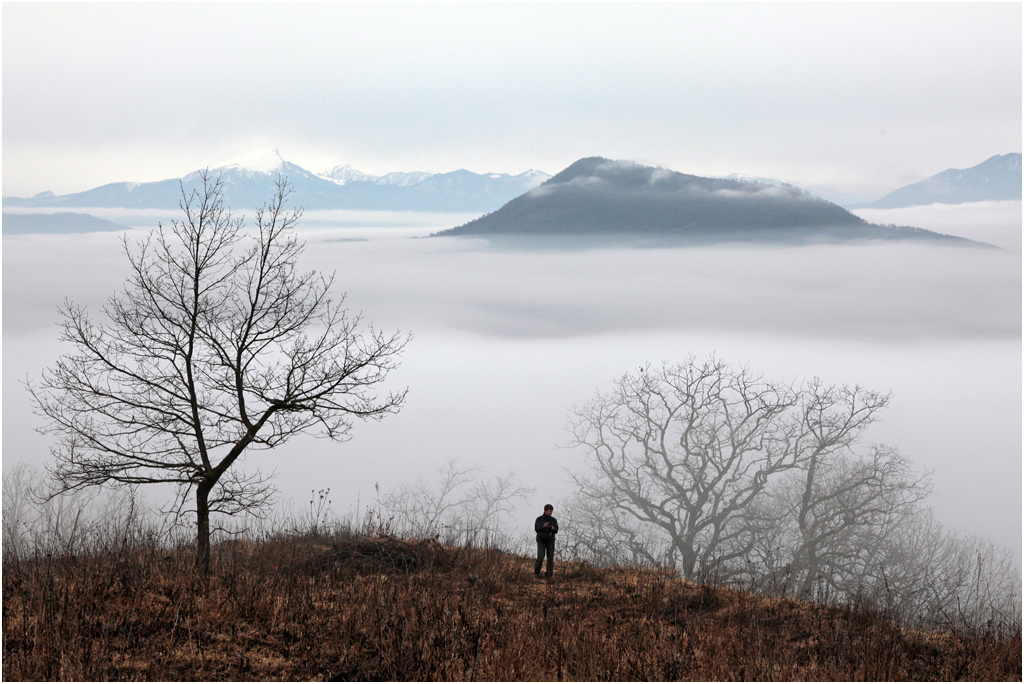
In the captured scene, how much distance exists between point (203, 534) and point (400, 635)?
20.8 feet

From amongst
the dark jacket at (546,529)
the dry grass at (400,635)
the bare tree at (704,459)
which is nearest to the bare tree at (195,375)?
the dry grass at (400,635)

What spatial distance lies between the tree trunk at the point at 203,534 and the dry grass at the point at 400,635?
273 millimetres

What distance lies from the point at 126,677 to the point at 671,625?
7.10m

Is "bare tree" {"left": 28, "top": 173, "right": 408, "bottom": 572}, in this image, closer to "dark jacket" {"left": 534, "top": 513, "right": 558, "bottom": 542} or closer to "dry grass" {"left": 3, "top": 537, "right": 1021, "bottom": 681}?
"dry grass" {"left": 3, "top": 537, "right": 1021, "bottom": 681}

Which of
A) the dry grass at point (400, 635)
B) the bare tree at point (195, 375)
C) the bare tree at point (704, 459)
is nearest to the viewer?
the dry grass at point (400, 635)

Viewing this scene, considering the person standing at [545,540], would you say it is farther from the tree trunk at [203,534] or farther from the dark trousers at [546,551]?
the tree trunk at [203,534]

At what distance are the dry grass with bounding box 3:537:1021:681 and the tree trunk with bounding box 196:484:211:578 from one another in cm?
27

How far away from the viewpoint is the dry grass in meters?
7.45

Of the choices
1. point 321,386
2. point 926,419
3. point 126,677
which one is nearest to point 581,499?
point 321,386

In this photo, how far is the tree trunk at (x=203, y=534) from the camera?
35.1 feet

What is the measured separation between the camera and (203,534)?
12625 millimetres

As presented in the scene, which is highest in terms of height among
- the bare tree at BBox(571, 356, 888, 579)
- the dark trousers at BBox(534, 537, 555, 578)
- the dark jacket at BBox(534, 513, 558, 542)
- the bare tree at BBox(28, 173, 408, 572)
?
the bare tree at BBox(28, 173, 408, 572)

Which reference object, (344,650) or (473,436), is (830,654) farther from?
(473,436)


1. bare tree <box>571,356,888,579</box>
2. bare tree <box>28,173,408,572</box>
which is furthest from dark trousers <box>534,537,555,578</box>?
bare tree <box>571,356,888,579</box>
